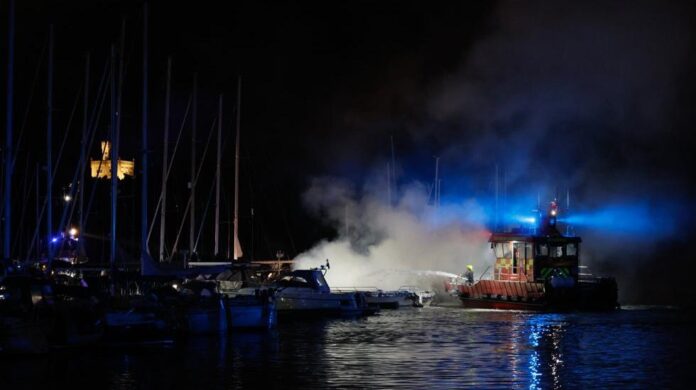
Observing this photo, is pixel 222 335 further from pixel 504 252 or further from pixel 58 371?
pixel 504 252

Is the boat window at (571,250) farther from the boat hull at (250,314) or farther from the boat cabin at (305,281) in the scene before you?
the boat hull at (250,314)

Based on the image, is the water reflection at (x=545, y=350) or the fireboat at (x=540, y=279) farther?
the fireboat at (x=540, y=279)

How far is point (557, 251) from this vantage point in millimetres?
72688

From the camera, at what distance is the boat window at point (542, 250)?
237 ft

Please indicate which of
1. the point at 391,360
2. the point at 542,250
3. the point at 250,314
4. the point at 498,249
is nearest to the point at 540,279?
the point at 542,250

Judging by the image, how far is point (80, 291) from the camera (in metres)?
47.8

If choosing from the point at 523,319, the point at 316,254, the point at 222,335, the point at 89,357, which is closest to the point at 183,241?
the point at 316,254

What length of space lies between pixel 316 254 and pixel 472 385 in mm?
66716

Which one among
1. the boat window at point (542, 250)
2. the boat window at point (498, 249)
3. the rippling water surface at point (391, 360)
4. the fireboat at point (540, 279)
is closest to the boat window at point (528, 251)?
the fireboat at point (540, 279)

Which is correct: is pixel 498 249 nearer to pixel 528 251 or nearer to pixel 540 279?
pixel 528 251

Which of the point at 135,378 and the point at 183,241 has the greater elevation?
the point at 183,241

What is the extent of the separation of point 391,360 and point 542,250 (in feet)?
123

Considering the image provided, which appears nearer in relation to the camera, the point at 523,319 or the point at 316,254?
the point at 523,319

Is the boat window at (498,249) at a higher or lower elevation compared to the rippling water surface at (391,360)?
higher
